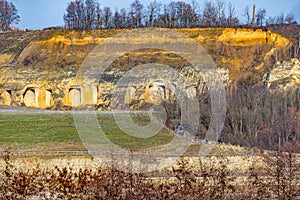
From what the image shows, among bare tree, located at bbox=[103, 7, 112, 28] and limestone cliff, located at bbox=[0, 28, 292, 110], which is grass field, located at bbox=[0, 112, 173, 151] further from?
bare tree, located at bbox=[103, 7, 112, 28]

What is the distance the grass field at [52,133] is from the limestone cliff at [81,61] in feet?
37.6

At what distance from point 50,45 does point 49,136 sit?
29029 mm

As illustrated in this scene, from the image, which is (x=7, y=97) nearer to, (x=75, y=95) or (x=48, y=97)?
(x=48, y=97)

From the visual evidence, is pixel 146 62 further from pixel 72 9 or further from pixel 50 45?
pixel 72 9

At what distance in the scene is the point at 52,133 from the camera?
29.6m

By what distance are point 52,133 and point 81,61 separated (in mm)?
24526

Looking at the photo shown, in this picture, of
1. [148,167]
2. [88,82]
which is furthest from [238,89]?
[148,167]

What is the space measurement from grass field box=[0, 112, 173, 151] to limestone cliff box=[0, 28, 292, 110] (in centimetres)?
1145

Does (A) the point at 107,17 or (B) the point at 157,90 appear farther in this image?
(A) the point at 107,17

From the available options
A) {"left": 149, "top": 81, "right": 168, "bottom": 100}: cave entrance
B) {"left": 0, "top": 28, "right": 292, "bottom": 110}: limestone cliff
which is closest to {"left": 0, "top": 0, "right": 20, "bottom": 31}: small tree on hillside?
{"left": 0, "top": 28, "right": 292, "bottom": 110}: limestone cliff

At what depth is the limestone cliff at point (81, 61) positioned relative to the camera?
48.4 meters

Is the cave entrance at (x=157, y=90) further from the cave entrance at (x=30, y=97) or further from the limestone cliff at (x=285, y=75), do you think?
the cave entrance at (x=30, y=97)

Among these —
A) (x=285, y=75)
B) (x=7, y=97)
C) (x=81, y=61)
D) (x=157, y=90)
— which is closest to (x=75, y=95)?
(x=81, y=61)

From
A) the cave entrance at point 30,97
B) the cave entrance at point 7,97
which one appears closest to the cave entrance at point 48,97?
the cave entrance at point 30,97
